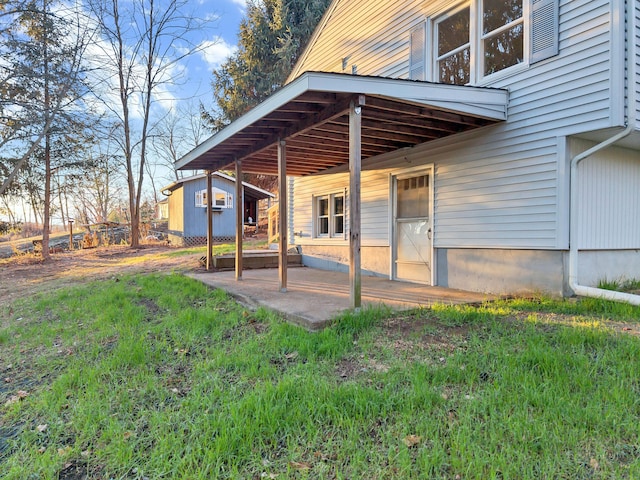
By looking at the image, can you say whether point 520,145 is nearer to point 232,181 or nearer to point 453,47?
point 453,47

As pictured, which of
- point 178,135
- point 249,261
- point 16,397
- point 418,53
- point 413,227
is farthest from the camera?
point 178,135

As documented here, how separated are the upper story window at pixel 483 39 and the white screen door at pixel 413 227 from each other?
70.3 inches

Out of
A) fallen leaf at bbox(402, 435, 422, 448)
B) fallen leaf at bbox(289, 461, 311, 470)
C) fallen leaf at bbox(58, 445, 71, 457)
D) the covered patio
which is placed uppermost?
the covered patio

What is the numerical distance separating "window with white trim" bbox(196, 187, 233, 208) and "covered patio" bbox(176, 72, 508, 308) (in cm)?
1159

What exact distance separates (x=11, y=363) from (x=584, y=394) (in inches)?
196

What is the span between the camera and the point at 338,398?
2.53 m

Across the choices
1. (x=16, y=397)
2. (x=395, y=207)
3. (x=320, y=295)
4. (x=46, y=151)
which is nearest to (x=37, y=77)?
(x=46, y=151)

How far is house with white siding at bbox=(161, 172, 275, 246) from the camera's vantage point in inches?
728

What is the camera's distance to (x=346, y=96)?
437cm

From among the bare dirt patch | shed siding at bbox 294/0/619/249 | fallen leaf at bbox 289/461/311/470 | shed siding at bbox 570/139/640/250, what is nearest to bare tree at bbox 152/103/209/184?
the bare dirt patch

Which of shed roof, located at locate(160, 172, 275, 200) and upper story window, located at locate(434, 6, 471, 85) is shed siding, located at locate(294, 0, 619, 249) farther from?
shed roof, located at locate(160, 172, 275, 200)

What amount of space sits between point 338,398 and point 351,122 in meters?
3.00

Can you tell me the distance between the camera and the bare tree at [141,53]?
16.7m

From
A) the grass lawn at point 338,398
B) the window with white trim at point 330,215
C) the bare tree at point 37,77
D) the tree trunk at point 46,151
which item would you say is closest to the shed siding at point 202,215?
the tree trunk at point 46,151
